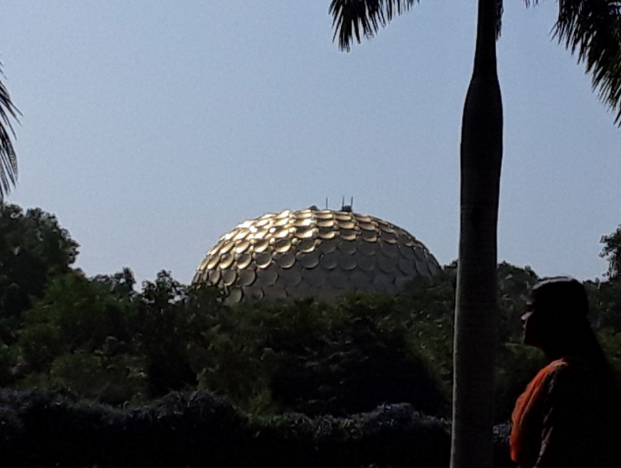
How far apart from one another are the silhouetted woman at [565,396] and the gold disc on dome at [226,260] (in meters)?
35.5

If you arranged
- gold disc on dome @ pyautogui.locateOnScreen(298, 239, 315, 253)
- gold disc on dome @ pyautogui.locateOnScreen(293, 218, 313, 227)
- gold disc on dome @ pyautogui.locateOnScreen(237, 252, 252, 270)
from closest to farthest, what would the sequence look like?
gold disc on dome @ pyautogui.locateOnScreen(298, 239, 315, 253)
gold disc on dome @ pyautogui.locateOnScreen(237, 252, 252, 270)
gold disc on dome @ pyautogui.locateOnScreen(293, 218, 313, 227)

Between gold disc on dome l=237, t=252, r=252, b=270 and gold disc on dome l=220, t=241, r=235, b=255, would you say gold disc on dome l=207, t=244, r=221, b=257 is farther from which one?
gold disc on dome l=237, t=252, r=252, b=270

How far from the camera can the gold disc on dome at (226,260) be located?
3903 cm

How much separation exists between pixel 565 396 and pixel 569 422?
3.3 inches

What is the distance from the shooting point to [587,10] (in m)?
9.26

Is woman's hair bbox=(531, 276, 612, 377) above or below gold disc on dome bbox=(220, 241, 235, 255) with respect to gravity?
below

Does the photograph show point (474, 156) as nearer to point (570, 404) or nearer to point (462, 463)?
point (462, 463)

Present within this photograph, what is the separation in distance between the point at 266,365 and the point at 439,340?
3925 millimetres

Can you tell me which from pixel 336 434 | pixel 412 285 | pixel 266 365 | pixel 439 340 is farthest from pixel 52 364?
pixel 412 285

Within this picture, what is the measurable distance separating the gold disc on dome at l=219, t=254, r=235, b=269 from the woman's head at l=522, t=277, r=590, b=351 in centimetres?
3550

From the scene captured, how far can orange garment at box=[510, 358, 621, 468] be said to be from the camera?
11.3 ft

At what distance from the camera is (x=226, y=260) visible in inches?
1554

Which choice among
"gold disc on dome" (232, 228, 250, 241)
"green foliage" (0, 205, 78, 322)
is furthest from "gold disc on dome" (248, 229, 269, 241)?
"green foliage" (0, 205, 78, 322)

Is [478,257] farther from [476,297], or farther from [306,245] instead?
[306,245]
